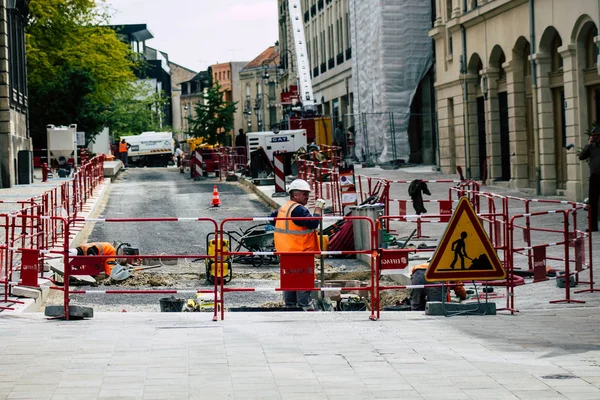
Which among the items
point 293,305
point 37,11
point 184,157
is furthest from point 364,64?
point 293,305

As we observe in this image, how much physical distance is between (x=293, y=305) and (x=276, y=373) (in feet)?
17.0

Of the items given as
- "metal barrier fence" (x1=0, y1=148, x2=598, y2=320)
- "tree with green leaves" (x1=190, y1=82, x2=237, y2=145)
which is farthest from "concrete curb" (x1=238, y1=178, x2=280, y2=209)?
"tree with green leaves" (x1=190, y1=82, x2=237, y2=145)

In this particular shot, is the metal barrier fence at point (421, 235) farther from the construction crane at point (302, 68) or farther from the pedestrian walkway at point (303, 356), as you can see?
the construction crane at point (302, 68)

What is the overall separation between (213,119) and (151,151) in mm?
16538

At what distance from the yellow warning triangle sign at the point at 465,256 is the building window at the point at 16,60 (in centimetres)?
3178

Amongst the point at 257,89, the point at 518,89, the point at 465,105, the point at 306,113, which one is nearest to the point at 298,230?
the point at 518,89

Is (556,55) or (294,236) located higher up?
(556,55)

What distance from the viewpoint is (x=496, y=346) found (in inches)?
411

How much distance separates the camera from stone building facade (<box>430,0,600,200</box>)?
90.5 feet

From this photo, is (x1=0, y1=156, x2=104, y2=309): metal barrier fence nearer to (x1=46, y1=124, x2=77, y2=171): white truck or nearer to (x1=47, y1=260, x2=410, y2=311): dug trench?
(x1=47, y1=260, x2=410, y2=311): dug trench

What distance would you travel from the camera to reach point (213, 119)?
70.1 meters

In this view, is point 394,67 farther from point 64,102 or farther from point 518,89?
point 64,102

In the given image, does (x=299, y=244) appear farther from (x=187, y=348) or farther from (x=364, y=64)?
(x=364, y=64)

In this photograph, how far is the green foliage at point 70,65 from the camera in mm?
60219
